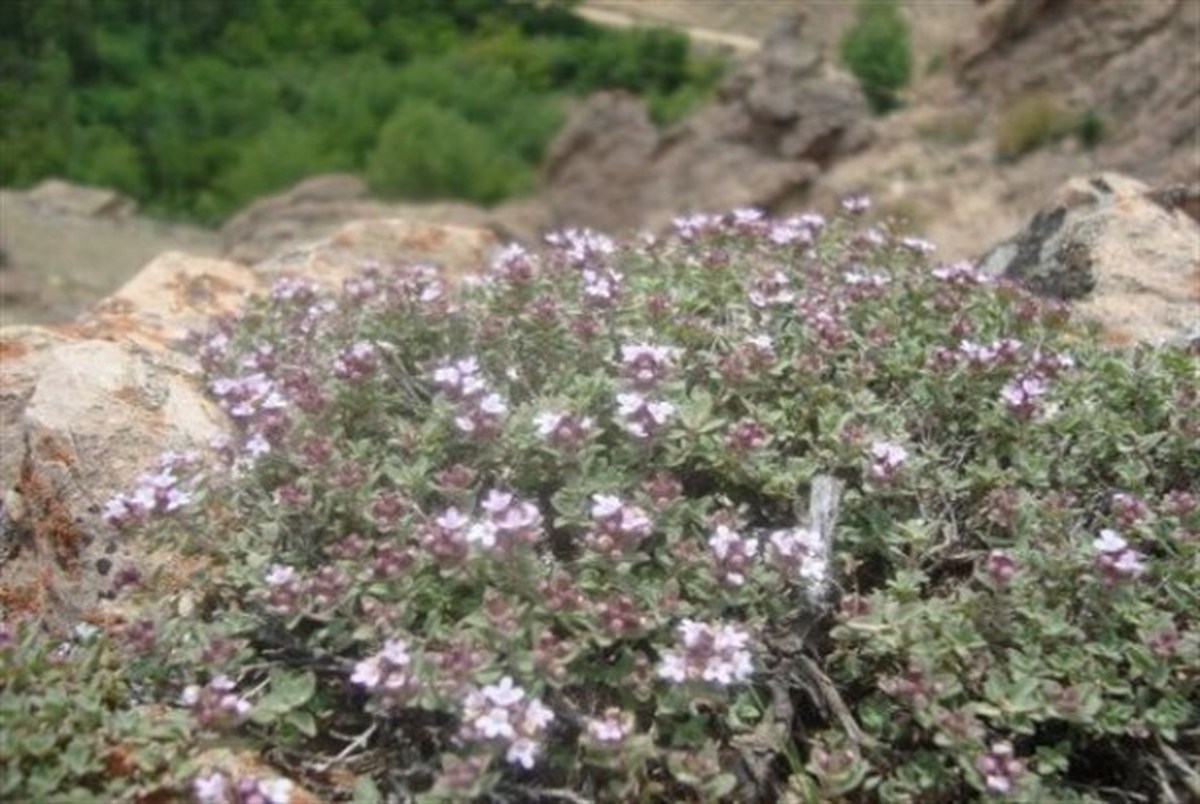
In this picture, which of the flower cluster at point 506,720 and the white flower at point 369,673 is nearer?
the flower cluster at point 506,720

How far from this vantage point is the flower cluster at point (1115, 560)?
9.75 feet

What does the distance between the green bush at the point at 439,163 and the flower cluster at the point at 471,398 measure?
1654 cm

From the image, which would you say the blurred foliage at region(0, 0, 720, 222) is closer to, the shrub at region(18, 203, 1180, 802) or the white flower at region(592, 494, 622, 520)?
the shrub at region(18, 203, 1180, 802)

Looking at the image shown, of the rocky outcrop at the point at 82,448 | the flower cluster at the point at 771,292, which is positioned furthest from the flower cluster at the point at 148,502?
the flower cluster at the point at 771,292

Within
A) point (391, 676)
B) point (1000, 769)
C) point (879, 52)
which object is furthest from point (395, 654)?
point (879, 52)

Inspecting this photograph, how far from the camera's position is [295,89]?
24.5 meters

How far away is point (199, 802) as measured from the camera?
2719 millimetres

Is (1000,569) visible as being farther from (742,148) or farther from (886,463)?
(742,148)

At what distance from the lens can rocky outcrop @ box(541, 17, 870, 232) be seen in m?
14.2

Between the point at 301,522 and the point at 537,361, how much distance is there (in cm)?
74

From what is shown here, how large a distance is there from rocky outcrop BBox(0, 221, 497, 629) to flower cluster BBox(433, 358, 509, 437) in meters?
0.61

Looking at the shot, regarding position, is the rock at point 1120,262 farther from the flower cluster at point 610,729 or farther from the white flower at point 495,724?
the white flower at point 495,724

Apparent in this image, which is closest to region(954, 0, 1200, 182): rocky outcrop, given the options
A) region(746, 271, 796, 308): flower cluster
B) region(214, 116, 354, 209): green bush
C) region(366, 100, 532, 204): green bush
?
region(746, 271, 796, 308): flower cluster

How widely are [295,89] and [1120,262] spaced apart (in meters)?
20.8
